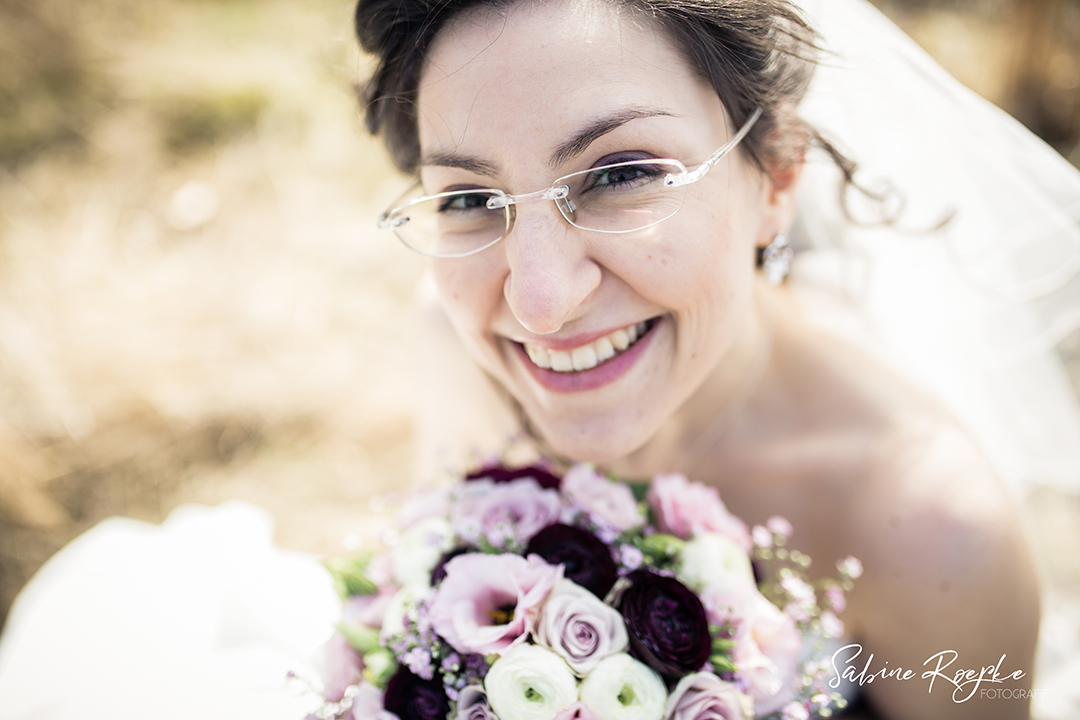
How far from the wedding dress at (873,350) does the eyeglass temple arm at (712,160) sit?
1.10 feet

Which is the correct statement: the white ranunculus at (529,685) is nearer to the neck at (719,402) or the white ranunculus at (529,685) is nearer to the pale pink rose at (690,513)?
the pale pink rose at (690,513)

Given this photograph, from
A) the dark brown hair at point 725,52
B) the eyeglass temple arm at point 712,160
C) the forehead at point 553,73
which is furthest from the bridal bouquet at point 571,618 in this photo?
the dark brown hair at point 725,52

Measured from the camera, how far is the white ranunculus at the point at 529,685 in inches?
45.7

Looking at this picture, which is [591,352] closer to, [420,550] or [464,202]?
[464,202]

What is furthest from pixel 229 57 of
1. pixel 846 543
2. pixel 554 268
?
pixel 846 543

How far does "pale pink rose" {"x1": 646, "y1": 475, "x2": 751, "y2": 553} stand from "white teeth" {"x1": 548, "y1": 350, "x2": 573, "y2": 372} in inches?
Answer: 14.3

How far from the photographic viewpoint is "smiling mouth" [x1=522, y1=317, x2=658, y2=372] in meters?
1.64

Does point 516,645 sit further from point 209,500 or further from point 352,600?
point 209,500

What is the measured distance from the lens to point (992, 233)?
2234mm

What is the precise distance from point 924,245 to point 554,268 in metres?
1.65

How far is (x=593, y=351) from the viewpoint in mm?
1643

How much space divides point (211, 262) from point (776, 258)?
464cm

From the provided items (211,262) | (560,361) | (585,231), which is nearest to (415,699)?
(560,361)

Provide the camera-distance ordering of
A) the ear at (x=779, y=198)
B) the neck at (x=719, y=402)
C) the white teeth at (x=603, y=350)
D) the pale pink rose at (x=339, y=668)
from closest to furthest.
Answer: the pale pink rose at (x=339, y=668) → the white teeth at (x=603, y=350) → the ear at (x=779, y=198) → the neck at (x=719, y=402)
